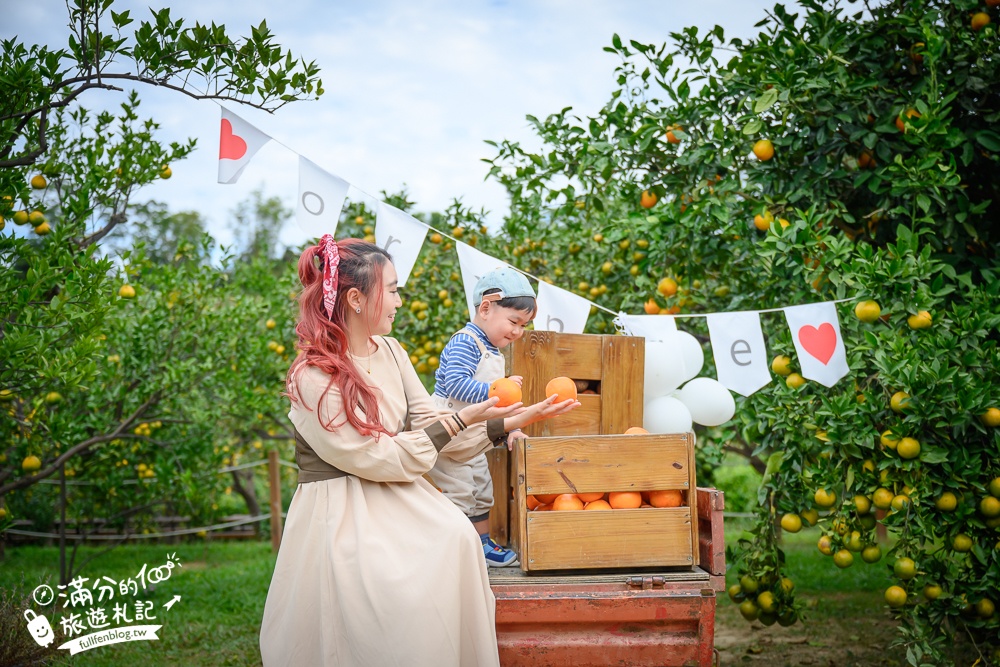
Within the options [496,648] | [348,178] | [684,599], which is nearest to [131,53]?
[348,178]

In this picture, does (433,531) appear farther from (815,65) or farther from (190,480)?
(190,480)

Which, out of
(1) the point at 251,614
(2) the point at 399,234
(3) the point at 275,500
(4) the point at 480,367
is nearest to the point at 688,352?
(4) the point at 480,367

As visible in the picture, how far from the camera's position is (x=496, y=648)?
8.37 feet

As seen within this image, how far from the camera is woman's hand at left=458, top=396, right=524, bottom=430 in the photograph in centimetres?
281

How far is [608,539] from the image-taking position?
2805 millimetres

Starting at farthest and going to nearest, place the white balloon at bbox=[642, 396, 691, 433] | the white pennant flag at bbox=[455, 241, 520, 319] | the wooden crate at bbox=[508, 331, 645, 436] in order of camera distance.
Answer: the white pennant flag at bbox=[455, 241, 520, 319] → the white balloon at bbox=[642, 396, 691, 433] → the wooden crate at bbox=[508, 331, 645, 436]

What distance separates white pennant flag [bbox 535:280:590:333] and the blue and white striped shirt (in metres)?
0.77

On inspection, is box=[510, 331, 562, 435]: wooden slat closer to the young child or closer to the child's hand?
the young child

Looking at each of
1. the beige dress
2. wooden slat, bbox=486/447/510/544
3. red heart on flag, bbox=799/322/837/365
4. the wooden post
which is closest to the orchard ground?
the wooden post

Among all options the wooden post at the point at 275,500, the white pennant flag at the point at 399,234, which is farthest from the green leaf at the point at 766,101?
the wooden post at the point at 275,500

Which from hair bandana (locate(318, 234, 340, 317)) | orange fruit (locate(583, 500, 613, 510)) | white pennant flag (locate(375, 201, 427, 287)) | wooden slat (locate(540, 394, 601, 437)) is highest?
white pennant flag (locate(375, 201, 427, 287))

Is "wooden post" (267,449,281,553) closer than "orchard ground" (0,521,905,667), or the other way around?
"orchard ground" (0,521,905,667)

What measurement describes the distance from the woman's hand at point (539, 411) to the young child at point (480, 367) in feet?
0.99

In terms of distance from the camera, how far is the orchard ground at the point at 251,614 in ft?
16.3
